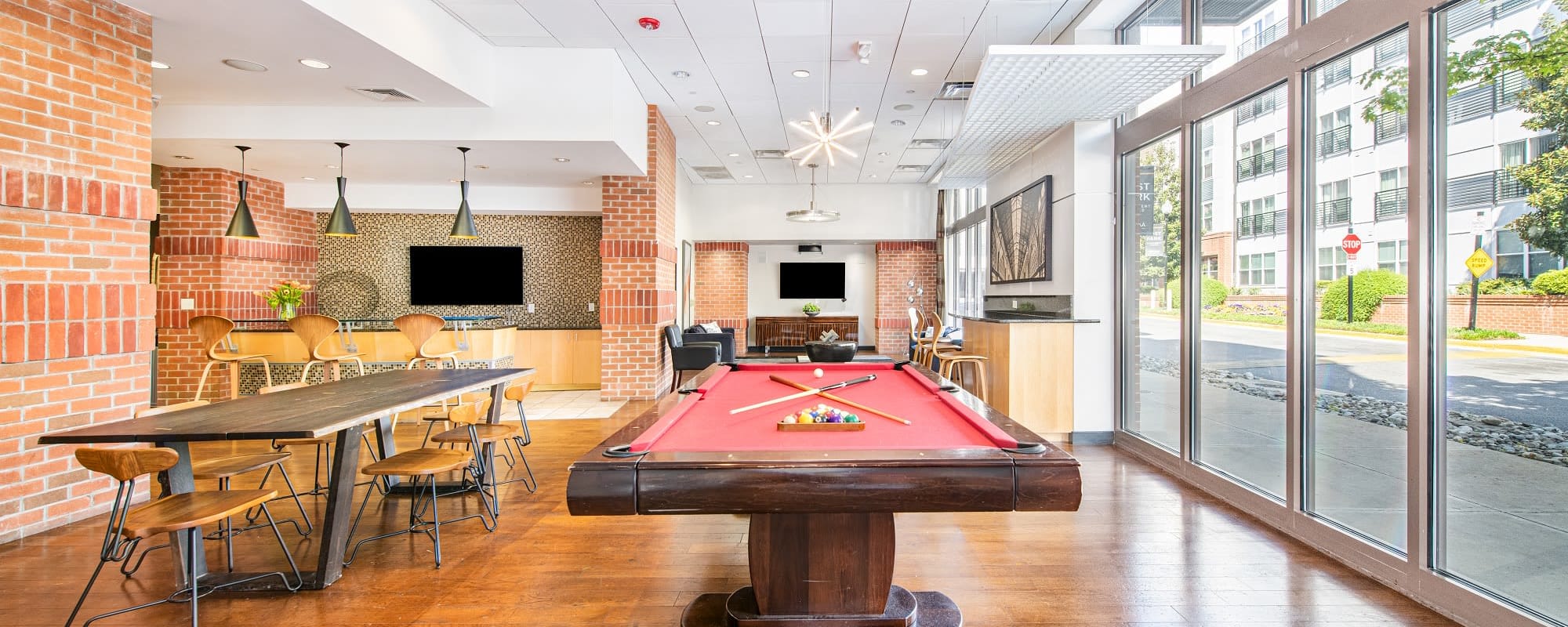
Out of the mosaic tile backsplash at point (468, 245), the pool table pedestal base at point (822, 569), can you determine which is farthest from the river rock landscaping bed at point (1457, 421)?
the mosaic tile backsplash at point (468, 245)

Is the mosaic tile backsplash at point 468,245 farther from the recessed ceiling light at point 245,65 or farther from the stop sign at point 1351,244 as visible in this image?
the stop sign at point 1351,244

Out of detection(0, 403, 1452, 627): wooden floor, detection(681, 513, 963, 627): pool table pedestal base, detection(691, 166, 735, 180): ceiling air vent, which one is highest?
detection(691, 166, 735, 180): ceiling air vent

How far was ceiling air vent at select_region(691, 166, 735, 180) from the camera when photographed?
10180mm

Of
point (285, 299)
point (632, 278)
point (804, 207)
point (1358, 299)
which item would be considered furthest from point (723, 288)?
point (1358, 299)

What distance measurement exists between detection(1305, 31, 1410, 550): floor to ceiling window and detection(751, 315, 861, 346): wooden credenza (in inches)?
406

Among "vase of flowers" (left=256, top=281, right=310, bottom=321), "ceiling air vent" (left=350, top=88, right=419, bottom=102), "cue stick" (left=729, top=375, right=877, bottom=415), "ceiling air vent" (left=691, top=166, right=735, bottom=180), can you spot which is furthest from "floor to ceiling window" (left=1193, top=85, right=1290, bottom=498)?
"vase of flowers" (left=256, top=281, right=310, bottom=321)

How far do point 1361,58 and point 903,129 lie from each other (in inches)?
213

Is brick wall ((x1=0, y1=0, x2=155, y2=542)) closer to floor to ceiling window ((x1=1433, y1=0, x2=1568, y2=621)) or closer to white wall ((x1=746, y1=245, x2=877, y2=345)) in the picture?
floor to ceiling window ((x1=1433, y1=0, x2=1568, y2=621))

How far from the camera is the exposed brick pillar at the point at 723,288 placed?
1288 cm

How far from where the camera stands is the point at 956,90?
6375mm

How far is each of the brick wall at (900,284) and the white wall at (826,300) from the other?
92 centimetres

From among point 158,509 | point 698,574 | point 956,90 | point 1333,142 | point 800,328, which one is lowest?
point 698,574

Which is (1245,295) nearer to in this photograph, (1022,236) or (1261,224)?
(1261,224)

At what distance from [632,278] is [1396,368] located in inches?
243
